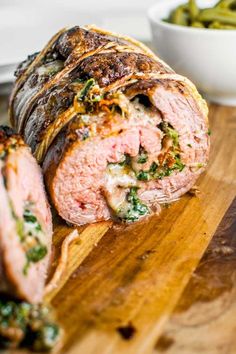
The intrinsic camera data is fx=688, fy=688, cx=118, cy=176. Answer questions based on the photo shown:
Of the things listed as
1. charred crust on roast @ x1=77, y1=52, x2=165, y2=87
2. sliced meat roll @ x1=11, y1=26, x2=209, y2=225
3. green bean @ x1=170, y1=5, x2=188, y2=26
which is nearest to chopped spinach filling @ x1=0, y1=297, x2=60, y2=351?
sliced meat roll @ x1=11, y1=26, x2=209, y2=225

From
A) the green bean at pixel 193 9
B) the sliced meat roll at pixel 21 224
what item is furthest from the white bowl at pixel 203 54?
the sliced meat roll at pixel 21 224

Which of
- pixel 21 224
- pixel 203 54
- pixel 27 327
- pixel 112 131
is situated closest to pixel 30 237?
pixel 21 224

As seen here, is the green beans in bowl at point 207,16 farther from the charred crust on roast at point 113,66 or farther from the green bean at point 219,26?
the charred crust on roast at point 113,66

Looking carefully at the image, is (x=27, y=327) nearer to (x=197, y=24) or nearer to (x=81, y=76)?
(x=81, y=76)

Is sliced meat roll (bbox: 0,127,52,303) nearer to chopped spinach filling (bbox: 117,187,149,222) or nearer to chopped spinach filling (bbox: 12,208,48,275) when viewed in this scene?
chopped spinach filling (bbox: 12,208,48,275)

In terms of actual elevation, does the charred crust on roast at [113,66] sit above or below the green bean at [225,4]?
above

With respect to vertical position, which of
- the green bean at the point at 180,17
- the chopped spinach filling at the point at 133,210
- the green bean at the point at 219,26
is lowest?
Answer: the chopped spinach filling at the point at 133,210

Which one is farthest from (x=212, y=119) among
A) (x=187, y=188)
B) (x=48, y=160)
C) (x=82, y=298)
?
(x=82, y=298)
